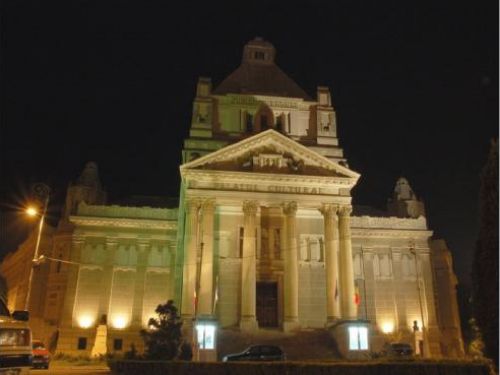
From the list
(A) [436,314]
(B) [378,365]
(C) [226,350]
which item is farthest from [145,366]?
(A) [436,314]

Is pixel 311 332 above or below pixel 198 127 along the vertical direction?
below

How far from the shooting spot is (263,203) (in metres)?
38.2

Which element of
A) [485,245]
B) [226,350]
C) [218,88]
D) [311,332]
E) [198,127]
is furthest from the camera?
[218,88]

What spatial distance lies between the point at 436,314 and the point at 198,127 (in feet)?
100

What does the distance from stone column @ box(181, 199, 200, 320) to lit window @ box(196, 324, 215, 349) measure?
1.51 m

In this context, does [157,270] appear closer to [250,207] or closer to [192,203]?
[192,203]

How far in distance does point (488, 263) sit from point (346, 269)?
72.2ft

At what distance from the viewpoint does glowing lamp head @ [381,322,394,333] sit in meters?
46.6

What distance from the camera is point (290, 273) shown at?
3669 cm

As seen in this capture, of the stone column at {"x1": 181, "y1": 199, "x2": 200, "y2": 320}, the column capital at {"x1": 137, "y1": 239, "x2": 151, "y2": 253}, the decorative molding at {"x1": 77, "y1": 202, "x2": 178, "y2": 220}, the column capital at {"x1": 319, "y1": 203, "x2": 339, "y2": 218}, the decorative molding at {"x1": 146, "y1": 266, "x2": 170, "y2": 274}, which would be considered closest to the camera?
the stone column at {"x1": 181, "y1": 199, "x2": 200, "y2": 320}

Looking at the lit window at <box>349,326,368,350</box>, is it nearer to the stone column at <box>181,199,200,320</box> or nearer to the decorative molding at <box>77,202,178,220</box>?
the stone column at <box>181,199,200,320</box>

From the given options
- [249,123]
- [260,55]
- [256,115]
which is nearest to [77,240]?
[249,123]

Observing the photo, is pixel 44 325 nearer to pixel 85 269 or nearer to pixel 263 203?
pixel 85 269

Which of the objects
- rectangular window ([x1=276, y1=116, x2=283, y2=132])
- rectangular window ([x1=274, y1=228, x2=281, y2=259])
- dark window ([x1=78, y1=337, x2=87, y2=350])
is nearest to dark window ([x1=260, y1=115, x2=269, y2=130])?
rectangular window ([x1=276, y1=116, x2=283, y2=132])
